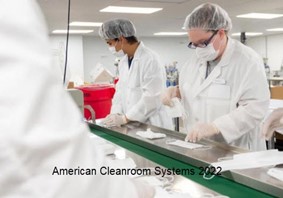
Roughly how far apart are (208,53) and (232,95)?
280 mm

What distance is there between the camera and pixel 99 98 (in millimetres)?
3012

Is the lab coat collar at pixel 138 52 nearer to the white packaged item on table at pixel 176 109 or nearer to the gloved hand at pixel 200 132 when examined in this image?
the white packaged item on table at pixel 176 109

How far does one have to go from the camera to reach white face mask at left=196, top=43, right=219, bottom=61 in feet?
6.14

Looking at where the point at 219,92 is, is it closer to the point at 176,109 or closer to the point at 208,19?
the point at 176,109

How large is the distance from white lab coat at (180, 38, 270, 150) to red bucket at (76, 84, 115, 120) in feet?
3.53

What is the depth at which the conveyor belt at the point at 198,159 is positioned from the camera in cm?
109

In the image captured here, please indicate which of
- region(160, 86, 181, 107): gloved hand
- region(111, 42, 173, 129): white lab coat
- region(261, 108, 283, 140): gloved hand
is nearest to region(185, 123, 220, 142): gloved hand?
region(261, 108, 283, 140): gloved hand

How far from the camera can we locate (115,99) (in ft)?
9.11

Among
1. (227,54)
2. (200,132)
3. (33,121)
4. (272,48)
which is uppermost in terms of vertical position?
(272,48)

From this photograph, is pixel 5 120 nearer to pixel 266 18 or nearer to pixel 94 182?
pixel 94 182

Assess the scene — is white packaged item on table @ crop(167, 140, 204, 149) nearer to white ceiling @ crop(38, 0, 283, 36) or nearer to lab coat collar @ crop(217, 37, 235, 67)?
lab coat collar @ crop(217, 37, 235, 67)

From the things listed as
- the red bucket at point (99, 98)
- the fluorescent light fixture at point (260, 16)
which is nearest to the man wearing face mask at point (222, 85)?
the red bucket at point (99, 98)

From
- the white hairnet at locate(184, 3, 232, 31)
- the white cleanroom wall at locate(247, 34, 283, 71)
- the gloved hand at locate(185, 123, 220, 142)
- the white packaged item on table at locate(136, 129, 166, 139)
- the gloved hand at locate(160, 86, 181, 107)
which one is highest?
the white cleanroom wall at locate(247, 34, 283, 71)

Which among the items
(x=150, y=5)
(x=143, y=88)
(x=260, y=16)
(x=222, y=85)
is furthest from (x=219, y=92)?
(x=260, y=16)
